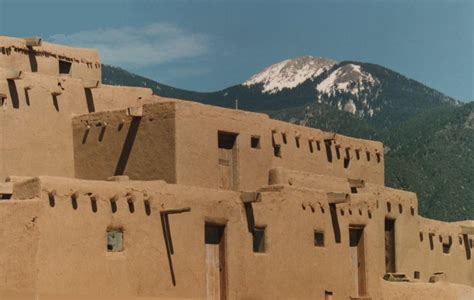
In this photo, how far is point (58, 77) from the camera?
99.9 feet

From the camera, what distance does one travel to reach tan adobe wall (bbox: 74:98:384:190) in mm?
29141

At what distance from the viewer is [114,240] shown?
24719 mm

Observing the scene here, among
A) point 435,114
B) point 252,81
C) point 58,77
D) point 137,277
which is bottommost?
point 137,277

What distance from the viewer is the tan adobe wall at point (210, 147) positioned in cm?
2914

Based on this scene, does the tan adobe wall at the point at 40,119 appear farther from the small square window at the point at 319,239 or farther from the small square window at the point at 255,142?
the small square window at the point at 319,239

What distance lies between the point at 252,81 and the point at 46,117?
354 feet

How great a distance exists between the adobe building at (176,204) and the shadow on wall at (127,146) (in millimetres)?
43

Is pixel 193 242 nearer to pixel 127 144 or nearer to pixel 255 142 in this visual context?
pixel 127 144

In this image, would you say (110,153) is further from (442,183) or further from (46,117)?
(442,183)

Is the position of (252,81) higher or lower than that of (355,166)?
higher

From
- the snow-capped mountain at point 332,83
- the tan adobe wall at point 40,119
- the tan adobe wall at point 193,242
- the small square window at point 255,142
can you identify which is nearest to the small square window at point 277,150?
the small square window at point 255,142

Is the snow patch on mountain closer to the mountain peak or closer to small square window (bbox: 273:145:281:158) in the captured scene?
the mountain peak

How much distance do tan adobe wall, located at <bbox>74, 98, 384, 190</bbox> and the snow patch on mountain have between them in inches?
3934

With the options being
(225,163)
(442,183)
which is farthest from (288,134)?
(442,183)
